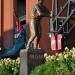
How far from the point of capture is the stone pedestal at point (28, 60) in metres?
17.7

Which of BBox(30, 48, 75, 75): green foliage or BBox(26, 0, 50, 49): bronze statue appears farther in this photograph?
BBox(26, 0, 50, 49): bronze statue

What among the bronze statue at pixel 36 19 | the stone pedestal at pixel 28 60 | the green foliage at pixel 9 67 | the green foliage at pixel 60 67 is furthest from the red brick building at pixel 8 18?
the green foliage at pixel 60 67

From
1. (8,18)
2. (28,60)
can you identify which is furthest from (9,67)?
(8,18)

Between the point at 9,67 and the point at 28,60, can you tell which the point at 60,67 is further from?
the point at 9,67

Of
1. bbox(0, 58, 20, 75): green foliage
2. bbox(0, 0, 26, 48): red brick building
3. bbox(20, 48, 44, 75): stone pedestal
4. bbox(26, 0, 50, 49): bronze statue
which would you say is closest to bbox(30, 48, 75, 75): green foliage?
bbox(20, 48, 44, 75): stone pedestal

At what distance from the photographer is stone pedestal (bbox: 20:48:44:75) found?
1769 cm

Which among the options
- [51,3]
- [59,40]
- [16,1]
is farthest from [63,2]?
[16,1]

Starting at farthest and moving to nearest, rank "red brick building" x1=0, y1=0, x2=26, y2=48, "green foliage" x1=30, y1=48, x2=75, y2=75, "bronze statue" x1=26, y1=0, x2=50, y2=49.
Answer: "red brick building" x1=0, y1=0, x2=26, y2=48 → "bronze statue" x1=26, y1=0, x2=50, y2=49 → "green foliage" x1=30, y1=48, x2=75, y2=75

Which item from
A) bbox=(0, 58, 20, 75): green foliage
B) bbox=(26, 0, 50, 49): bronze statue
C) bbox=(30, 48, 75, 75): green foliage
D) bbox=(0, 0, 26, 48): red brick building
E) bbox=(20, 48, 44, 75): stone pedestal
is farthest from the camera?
bbox=(0, 0, 26, 48): red brick building

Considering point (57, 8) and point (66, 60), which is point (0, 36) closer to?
point (57, 8)

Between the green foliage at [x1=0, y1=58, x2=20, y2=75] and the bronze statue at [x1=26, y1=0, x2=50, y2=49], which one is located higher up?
the bronze statue at [x1=26, y1=0, x2=50, y2=49]

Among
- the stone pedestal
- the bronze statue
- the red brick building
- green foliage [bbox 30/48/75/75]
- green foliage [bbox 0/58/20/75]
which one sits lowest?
the red brick building

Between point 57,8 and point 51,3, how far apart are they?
0.55 metres

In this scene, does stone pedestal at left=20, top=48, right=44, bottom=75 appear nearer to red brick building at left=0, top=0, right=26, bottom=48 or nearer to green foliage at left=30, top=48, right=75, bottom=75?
green foliage at left=30, top=48, right=75, bottom=75
